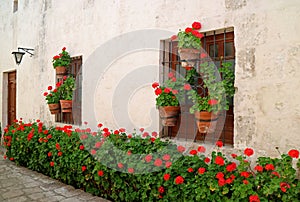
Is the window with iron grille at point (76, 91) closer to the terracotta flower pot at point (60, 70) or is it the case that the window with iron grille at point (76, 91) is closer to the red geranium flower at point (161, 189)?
the terracotta flower pot at point (60, 70)

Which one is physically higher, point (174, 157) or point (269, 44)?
point (269, 44)

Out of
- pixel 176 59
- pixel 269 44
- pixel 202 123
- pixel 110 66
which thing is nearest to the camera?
pixel 269 44

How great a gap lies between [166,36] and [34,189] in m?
3.08

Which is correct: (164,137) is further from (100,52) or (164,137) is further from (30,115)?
(30,115)

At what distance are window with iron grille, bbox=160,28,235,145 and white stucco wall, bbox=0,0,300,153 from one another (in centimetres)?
14

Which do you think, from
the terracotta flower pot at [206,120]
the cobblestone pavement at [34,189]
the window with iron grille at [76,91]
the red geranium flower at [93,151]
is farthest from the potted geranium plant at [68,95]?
the terracotta flower pot at [206,120]

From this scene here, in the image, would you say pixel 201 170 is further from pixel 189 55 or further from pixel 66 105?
pixel 66 105

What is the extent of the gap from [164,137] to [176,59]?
43.0 inches

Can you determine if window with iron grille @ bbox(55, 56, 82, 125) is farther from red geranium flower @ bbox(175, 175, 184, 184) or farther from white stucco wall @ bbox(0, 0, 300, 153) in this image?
red geranium flower @ bbox(175, 175, 184, 184)

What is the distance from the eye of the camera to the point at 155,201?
308 centimetres

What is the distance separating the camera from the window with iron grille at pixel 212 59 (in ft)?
10.2

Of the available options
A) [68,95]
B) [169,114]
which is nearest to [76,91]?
[68,95]

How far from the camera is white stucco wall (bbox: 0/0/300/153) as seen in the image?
254 centimetres

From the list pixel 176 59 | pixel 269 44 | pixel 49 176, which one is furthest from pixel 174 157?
pixel 49 176
